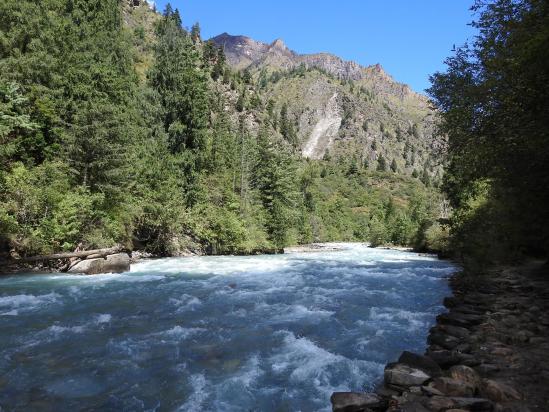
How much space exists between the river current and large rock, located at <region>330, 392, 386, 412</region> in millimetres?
670

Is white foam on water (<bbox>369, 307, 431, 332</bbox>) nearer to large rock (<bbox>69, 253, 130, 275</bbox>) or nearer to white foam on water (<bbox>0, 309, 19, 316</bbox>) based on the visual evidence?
white foam on water (<bbox>0, 309, 19, 316</bbox>)

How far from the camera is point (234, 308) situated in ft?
45.6

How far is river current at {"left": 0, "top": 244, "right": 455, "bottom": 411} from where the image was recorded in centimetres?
715

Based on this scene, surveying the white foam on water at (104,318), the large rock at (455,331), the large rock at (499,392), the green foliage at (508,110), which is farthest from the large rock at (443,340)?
the white foam on water at (104,318)

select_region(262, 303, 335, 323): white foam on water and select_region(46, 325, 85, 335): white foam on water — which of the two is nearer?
select_region(46, 325, 85, 335): white foam on water

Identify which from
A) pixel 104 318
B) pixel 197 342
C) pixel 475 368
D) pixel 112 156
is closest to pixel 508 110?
pixel 475 368

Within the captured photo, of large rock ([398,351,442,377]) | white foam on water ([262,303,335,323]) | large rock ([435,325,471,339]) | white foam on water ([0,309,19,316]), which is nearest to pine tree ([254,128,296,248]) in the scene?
white foam on water ([262,303,335,323])

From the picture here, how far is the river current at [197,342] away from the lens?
715cm

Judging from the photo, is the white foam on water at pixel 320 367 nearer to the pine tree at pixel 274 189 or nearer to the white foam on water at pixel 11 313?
the white foam on water at pixel 11 313

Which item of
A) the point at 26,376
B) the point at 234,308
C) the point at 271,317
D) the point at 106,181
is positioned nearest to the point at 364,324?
the point at 271,317

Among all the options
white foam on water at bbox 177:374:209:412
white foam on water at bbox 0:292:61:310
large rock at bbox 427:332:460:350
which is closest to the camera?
white foam on water at bbox 177:374:209:412

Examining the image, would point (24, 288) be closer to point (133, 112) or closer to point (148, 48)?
point (133, 112)

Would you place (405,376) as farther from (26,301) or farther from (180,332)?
(26,301)

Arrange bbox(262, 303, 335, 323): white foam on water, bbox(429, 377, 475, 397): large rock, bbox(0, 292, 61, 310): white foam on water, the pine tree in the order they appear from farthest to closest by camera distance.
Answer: the pine tree, bbox(0, 292, 61, 310): white foam on water, bbox(262, 303, 335, 323): white foam on water, bbox(429, 377, 475, 397): large rock
